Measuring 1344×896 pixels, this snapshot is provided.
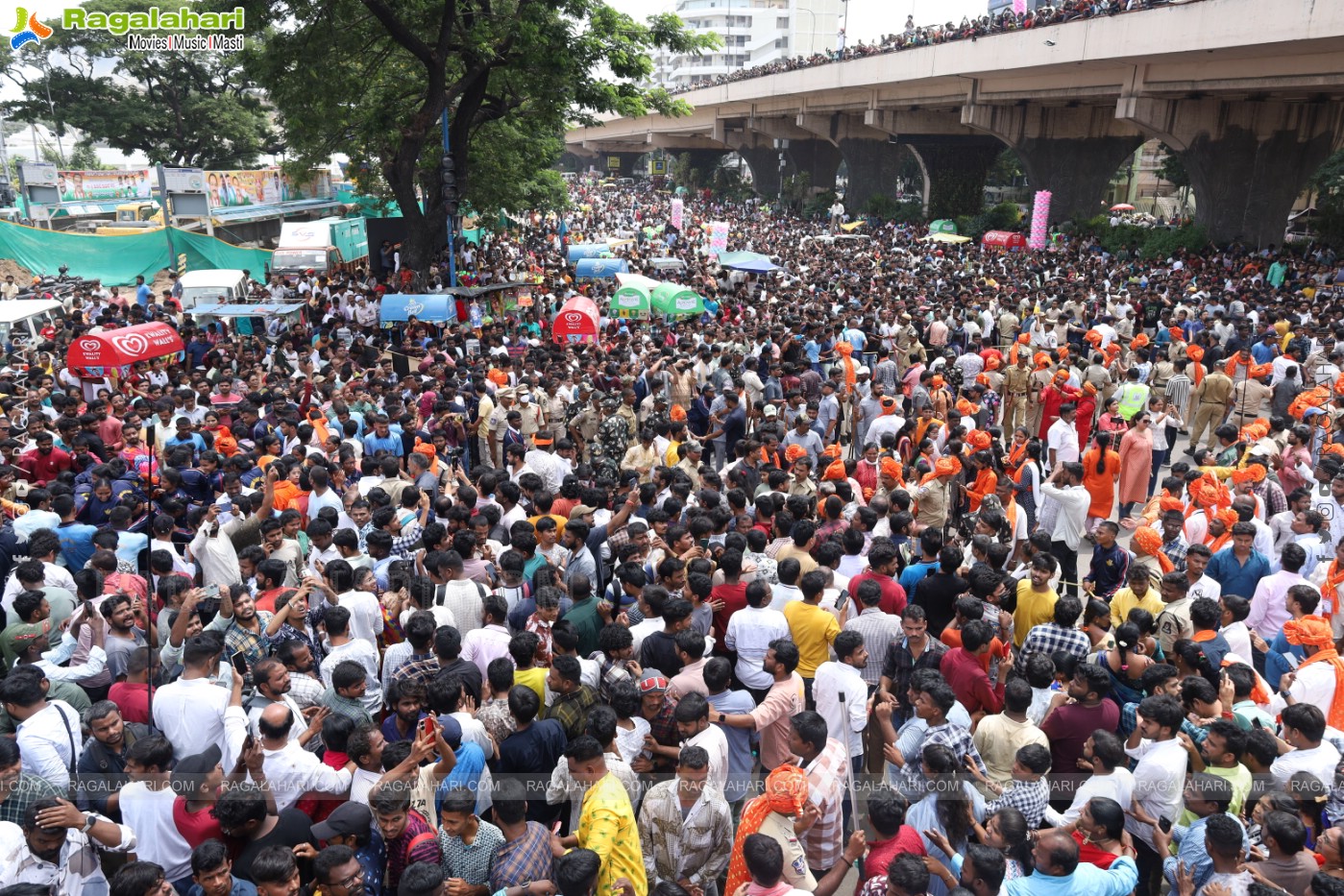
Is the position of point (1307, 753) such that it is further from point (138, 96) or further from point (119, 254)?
point (138, 96)

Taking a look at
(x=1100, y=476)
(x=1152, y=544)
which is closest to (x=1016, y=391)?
(x=1100, y=476)

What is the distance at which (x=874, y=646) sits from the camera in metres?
5.27

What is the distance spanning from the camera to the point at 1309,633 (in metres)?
5.02

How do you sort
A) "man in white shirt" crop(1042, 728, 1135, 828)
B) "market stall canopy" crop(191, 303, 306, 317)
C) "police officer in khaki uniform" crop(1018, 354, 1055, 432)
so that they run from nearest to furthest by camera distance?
"man in white shirt" crop(1042, 728, 1135, 828) < "police officer in khaki uniform" crop(1018, 354, 1055, 432) < "market stall canopy" crop(191, 303, 306, 317)

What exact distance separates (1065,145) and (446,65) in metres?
24.7

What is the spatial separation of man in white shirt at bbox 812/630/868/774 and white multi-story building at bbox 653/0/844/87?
330ft

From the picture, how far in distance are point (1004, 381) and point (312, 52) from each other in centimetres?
1449

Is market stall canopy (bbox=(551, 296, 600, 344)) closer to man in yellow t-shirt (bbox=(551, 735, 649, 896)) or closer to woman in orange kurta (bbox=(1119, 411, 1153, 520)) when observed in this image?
woman in orange kurta (bbox=(1119, 411, 1153, 520))

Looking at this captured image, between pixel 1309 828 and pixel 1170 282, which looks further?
pixel 1170 282

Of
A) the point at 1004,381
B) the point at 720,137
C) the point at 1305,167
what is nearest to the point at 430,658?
the point at 1004,381

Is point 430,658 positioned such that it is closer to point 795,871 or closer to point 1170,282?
point 795,871

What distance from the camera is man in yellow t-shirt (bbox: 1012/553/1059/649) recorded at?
5.48 m

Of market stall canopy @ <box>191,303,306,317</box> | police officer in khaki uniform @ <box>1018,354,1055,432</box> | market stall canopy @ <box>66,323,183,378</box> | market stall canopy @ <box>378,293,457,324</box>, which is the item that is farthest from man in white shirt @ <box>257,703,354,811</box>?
market stall canopy @ <box>191,303,306,317</box>

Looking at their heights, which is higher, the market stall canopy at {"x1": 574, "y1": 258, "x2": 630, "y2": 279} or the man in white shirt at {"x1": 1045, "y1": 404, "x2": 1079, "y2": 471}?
the market stall canopy at {"x1": 574, "y1": 258, "x2": 630, "y2": 279}
